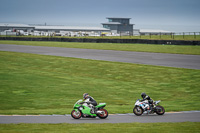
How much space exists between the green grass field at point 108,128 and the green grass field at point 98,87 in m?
3.04

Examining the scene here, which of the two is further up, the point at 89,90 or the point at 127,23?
the point at 127,23

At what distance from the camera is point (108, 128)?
36.6ft

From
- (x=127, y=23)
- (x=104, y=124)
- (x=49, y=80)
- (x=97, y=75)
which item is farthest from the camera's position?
(x=127, y=23)

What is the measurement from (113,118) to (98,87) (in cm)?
881

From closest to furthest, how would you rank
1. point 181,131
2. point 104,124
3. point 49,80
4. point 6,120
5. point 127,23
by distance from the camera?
point 181,131
point 104,124
point 6,120
point 49,80
point 127,23

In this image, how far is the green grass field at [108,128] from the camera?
10711 millimetres

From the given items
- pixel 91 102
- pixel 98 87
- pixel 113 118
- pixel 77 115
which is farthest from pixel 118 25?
pixel 91 102

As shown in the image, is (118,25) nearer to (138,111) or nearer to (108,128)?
(138,111)

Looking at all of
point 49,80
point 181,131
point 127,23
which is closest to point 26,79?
point 49,80

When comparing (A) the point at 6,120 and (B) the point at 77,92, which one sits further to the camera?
(B) the point at 77,92

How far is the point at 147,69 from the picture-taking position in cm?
2977

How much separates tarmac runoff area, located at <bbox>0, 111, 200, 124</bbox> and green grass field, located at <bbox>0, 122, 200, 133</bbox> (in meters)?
0.82

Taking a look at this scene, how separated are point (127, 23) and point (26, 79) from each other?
15488cm

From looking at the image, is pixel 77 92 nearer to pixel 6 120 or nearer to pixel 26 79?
pixel 26 79
